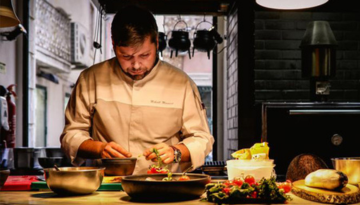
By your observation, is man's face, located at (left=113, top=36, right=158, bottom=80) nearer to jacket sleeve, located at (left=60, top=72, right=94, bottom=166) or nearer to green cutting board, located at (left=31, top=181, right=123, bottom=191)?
jacket sleeve, located at (left=60, top=72, right=94, bottom=166)

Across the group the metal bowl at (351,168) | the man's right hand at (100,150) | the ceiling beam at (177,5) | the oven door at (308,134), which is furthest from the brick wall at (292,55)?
the metal bowl at (351,168)

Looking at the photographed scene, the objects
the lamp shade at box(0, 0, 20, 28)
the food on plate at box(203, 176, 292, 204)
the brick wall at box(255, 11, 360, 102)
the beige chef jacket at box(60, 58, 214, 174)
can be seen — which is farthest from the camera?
the brick wall at box(255, 11, 360, 102)

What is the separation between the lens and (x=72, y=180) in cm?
154

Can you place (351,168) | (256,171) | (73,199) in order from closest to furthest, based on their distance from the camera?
(73,199) → (256,171) → (351,168)

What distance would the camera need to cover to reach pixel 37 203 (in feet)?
4.71

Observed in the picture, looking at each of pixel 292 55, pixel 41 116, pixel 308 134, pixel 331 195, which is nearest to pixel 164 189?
pixel 331 195

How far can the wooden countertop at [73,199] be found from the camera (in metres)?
1.45

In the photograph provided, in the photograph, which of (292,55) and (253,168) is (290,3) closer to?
(253,168)

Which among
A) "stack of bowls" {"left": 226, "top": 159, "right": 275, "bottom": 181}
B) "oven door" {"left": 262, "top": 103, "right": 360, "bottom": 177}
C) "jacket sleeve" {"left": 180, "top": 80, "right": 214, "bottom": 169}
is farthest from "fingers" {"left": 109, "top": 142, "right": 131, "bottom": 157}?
"oven door" {"left": 262, "top": 103, "right": 360, "bottom": 177}

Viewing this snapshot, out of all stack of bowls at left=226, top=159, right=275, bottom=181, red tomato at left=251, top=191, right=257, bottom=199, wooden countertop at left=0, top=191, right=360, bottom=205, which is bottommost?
wooden countertop at left=0, top=191, right=360, bottom=205

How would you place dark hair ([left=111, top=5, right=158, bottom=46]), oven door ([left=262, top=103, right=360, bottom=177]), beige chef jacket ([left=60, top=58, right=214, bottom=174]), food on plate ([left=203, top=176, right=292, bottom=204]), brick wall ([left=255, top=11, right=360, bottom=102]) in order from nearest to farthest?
food on plate ([left=203, top=176, right=292, bottom=204]) → dark hair ([left=111, top=5, right=158, bottom=46]) → beige chef jacket ([left=60, top=58, right=214, bottom=174]) → oven door ([left=262, top=103, right=360, bottom=177]) → brick wall ([left=255, top=11, right=360, bottom=102])

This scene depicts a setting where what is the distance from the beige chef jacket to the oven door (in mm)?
1354

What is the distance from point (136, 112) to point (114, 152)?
0.50 metres

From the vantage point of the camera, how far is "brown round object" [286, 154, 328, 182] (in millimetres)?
1855
